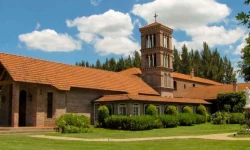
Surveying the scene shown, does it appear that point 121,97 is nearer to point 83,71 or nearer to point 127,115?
point 127,115

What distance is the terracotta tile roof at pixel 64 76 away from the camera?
28344 millimetres

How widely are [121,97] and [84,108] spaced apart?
4.18m

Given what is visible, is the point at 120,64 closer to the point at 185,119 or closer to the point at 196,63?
the point at 196,63

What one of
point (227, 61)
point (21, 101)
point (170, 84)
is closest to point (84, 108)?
point (21, 101)

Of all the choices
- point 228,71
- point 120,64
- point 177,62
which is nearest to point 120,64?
point 120,64

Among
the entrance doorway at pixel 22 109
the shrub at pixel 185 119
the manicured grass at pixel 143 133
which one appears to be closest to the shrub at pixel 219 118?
the shrub at pixel 185 119

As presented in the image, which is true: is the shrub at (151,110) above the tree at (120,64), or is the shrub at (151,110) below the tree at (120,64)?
below

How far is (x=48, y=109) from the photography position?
2959 centimetres

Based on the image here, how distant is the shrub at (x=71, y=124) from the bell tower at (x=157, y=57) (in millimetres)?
20387

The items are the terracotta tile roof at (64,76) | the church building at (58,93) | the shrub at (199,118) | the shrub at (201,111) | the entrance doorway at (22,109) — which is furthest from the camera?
the shrub at (201,111)

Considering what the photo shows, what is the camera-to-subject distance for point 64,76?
107ft

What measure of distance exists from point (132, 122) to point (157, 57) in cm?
1859

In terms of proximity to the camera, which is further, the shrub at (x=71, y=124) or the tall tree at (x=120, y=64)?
the tall tree at (x=120, y=64)

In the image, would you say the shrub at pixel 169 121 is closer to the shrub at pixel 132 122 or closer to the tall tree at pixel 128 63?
the shrub at pixel 132 122
